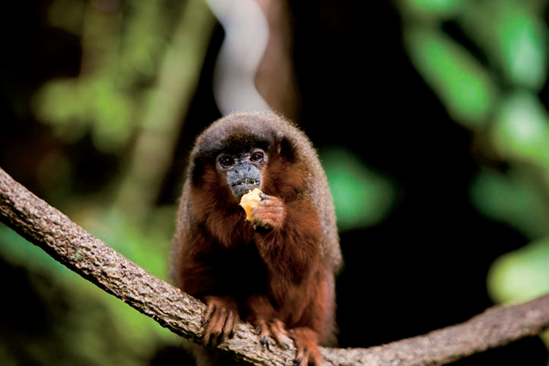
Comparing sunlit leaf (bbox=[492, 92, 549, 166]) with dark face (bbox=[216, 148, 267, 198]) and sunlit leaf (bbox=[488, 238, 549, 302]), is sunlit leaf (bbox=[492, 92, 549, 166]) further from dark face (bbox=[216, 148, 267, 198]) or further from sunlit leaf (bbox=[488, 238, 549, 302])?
dark face (bbox=[216, 148, 267, 198])

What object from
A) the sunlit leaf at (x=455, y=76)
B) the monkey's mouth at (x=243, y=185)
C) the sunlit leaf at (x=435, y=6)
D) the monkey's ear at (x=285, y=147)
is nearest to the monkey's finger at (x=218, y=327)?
the monkey's mouth at (x=243, y=185)

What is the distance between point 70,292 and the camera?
3.34m

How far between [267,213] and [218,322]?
440mm

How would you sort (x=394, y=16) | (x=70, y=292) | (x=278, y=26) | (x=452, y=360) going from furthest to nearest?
(x=394, y=16) < (x=278, y=26) < (x=70, y=292) < (x=452, y=360)

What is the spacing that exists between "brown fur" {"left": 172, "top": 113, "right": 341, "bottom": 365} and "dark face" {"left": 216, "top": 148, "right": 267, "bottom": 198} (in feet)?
0.11

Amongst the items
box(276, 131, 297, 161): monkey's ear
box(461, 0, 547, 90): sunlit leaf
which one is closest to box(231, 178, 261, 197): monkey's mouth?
box(276, 131, 297, 161): monkey's ear

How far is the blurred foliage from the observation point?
11.4 feet

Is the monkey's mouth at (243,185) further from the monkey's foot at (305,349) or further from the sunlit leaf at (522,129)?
the sunlit leaf at (522,129)

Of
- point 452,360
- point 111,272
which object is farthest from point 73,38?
point 452,360

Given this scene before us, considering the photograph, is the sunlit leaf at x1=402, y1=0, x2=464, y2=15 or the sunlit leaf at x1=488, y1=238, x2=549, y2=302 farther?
the sunlit leaf at x1=402, y1=0, x2=464, y2=15

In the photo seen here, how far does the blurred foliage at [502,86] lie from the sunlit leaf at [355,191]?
0.67 meters

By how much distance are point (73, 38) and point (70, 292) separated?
197 centimetres

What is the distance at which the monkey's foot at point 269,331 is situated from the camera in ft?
7.30

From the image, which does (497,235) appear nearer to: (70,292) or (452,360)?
(452,360)
